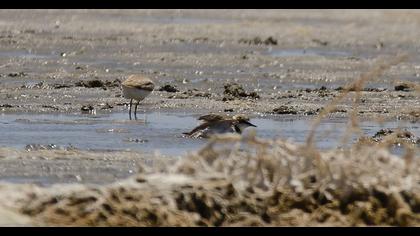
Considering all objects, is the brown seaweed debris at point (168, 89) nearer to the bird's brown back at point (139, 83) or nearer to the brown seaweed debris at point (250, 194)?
the bird's brown back at point (139, 83)

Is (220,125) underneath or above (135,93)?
above

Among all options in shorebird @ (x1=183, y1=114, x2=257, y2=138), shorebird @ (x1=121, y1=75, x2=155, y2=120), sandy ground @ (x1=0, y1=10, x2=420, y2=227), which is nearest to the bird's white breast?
shorebird @ (x1=121, y1=75, x2=155, y2=120)

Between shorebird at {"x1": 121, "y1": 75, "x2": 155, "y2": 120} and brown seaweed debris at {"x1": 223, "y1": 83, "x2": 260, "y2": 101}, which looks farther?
brown seaweed debris at {"x1": 223, "y1": 83, "x2": 260, "y2": 101}

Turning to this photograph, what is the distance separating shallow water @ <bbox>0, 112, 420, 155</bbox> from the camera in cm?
1144

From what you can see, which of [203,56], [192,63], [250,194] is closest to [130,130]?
[250,194]

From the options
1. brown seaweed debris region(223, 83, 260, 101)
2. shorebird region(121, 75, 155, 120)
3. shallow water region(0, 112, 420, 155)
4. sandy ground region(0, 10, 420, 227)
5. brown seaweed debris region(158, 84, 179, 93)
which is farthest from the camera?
brown seaweed debris region(158, 84, 179, 93)

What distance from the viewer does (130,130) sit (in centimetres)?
1268

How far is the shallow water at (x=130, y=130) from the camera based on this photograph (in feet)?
37.5

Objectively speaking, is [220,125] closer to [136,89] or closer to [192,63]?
[136,89]

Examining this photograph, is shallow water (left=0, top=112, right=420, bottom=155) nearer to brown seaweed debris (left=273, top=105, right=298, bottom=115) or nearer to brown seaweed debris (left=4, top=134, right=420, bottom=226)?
brown seaweed debris (left=273, top=105, right=298, bottom=115)

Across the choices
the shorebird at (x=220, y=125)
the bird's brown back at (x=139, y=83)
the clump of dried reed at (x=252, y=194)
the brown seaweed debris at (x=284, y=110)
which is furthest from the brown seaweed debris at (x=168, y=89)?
the clump of dried reed at (x=252, y=194)

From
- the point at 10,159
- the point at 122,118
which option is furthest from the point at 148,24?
the point at 10,159

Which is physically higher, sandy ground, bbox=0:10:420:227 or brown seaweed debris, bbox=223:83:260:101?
brown seaweed debris, bbox=223:83:260:101

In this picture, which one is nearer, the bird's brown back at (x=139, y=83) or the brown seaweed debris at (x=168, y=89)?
the bird's brown back at (x=139, y=83)
